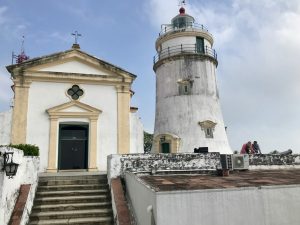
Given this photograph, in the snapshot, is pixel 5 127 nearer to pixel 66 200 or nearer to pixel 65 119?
pixel 65 119

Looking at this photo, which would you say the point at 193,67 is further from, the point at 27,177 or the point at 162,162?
the point at 27,177

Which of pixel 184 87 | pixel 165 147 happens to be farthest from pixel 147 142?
pixel 184 87

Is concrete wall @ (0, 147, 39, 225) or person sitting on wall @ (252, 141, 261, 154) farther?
person sitting on wall @ (252, 141, 261, 154)

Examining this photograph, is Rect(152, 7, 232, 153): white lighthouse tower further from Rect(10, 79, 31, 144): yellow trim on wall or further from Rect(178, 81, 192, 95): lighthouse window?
Rect(10, 79, 31, 144): yellow trim on wall

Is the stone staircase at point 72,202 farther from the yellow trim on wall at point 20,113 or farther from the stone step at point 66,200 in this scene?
the yellow trim on wall at point 20,113

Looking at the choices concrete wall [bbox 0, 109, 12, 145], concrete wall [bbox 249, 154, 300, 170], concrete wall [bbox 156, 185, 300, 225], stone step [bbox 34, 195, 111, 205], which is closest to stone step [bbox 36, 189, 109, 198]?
stone step [bbox 34, 195, 111, 205]

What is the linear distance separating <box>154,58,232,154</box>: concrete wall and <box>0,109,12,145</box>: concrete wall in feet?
45.3

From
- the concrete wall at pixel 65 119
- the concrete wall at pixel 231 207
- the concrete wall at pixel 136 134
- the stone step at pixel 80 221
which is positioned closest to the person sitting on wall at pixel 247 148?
the concrete wall at pixel 136 134

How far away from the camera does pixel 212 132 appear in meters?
25.5

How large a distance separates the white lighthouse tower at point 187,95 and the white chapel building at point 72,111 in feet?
30.7

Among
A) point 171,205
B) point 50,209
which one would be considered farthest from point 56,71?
point 171,205

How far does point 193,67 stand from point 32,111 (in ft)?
51.3

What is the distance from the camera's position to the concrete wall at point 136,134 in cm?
1637

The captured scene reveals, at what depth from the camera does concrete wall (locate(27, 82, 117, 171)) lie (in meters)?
15.0
